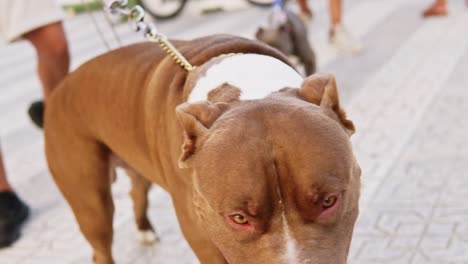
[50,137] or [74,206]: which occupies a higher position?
[50,137]

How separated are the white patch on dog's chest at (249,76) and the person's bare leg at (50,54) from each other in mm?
1755

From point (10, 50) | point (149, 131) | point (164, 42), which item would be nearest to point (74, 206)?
point (149, 131)

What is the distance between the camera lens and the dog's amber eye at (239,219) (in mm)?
1767

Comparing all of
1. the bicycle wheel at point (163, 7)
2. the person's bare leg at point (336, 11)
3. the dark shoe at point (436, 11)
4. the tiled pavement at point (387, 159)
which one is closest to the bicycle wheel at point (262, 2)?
the bicycle wheel at point (163, 7)

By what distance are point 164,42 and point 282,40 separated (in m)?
3.24

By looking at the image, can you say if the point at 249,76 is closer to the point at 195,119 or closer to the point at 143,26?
the point at 195,119

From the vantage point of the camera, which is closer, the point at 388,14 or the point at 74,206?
the point at 74,206

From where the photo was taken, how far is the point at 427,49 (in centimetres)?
673

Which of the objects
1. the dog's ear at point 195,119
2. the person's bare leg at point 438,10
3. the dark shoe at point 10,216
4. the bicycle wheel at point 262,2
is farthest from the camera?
the bicycle wheel at point 262,2

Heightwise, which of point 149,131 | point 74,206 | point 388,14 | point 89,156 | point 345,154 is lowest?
point 388,14

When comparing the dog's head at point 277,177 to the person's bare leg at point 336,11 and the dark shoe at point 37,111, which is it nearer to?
the dark shoe at point 37,111

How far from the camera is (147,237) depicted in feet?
12.1

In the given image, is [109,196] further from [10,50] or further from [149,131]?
[10,50]

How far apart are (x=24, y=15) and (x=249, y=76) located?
2148mm
